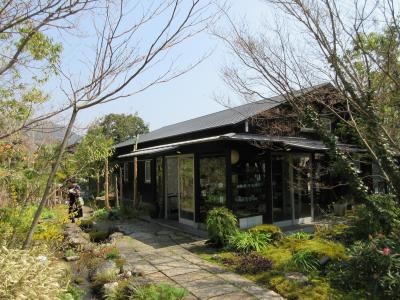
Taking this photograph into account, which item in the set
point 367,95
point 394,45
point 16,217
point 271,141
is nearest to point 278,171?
point 271,141

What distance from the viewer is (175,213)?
1443 centimetres

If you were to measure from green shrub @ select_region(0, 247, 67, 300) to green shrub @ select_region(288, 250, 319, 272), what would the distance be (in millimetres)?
4419

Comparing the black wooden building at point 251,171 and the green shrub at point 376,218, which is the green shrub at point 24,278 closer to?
the green shrub at point 376,218

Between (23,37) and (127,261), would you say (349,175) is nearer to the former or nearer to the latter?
(127,261)

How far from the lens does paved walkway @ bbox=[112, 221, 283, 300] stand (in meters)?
6.00

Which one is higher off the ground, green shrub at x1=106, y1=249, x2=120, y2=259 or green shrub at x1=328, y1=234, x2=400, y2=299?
green shrub at x1=328, y1=234, x2=400, y2=299

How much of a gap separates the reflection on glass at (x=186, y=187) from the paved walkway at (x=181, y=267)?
1320mm

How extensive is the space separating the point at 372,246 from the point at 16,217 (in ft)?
18.9

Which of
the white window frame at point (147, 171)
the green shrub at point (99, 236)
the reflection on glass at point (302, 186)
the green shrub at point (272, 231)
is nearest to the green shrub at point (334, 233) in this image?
the green shrub at point (272, 231)

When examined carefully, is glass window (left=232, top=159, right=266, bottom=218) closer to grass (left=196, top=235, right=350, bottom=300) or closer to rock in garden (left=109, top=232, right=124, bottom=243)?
grass (left=196, top=235, right=350, bottom=300)

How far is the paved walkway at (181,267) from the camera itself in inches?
236

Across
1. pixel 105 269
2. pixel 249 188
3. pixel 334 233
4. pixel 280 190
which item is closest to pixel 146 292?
pixel 105 269

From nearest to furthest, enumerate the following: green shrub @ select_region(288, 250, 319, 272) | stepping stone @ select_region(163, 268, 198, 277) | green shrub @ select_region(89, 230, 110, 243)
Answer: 1. green shrub @ select_region(288, 250, 319, 272)
2. stepping stone @ select_region(163, 268, 198, 277)
3. green shrub @ select_region(89, 230, 110, 243)

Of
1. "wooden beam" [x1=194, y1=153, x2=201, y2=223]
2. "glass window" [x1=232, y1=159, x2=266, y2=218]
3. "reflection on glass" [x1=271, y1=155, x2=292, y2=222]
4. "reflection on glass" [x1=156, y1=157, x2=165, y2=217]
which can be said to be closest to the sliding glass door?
"wooden beam" [x1=194, y1=153, x2=201, y2=223]
